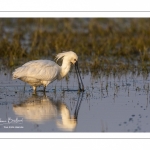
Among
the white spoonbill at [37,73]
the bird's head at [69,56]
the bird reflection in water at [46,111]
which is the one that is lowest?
the bird reflection in water at [46,111]

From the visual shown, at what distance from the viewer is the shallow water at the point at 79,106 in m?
9.34

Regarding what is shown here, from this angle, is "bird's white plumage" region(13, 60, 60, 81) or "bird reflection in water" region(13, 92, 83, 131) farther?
"bird's white plumage" region(13, 60, 60, 81)

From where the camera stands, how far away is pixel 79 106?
10930mm

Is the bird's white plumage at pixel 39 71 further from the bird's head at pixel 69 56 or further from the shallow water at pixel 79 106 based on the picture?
→ the bird's head at pixel 69 56

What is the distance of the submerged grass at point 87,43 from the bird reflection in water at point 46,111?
3.47 meters

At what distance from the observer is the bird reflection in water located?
960cm

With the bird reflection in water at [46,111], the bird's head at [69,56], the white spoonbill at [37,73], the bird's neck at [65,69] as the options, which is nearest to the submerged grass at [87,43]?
the bird's head at [69,56]

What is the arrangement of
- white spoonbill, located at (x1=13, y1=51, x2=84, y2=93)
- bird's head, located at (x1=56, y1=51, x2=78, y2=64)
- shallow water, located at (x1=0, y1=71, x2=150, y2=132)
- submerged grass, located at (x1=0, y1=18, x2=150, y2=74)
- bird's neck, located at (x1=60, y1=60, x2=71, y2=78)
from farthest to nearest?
1. submerged grass, located at (x1=0, y1=18, x2=150, y2=74)
2. bird's head, located at (x1=56, y1=51, x2=78, y2=64)
3. bird's neck, located at (x1=60, y1=60, x2=71, y2=78)
4. white spoonbill, located at (x1=13, y1=51, x2=84, y2=93)
5. shallow water, located at (x1=0, y1=71, x2=150, y2=132)

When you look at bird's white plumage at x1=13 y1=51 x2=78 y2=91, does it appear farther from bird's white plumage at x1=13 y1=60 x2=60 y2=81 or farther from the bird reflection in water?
the bird reflection in water

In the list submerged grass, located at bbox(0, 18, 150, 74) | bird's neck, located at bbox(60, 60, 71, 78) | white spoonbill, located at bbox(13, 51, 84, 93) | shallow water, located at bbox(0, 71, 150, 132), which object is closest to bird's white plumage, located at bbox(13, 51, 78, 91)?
white spoonbill, located at bbox(13, 51, 84, 93)

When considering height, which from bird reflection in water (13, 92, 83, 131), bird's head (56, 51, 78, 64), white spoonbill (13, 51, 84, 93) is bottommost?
bird reflection in water (13, 92, 83, 131)

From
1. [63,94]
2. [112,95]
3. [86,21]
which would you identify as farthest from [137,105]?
[86,21]
